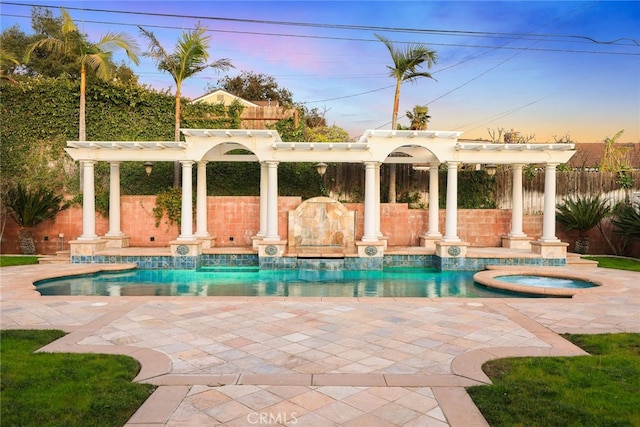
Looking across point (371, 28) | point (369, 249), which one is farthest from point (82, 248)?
point (371, 28)

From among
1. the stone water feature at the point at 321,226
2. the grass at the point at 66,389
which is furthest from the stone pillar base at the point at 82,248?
the grass at the point at 66,389

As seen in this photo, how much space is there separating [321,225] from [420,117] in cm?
666

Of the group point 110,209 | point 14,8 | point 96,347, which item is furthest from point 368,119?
point 96,347

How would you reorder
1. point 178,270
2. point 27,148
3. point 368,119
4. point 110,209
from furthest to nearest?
point 368,119 → point 27,148 → point 110,209 → point 178,270

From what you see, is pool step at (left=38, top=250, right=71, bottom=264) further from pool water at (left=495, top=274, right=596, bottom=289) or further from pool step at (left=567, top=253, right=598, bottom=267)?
pool step at (left=567, top=253, right=598, bottom=267)

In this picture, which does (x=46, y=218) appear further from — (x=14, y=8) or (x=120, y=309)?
(x=120, y=309)

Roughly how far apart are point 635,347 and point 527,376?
2.24m

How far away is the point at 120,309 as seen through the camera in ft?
26.4

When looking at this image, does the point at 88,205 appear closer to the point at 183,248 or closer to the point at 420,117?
the point at 183,248

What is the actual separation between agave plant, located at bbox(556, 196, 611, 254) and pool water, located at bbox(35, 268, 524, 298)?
→ 5.91 m

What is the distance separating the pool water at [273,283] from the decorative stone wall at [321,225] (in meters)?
2.00

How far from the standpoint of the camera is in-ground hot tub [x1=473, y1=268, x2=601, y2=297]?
Result: 33.4 feet

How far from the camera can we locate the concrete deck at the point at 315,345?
13.2 ft

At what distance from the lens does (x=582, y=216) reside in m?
16.2
